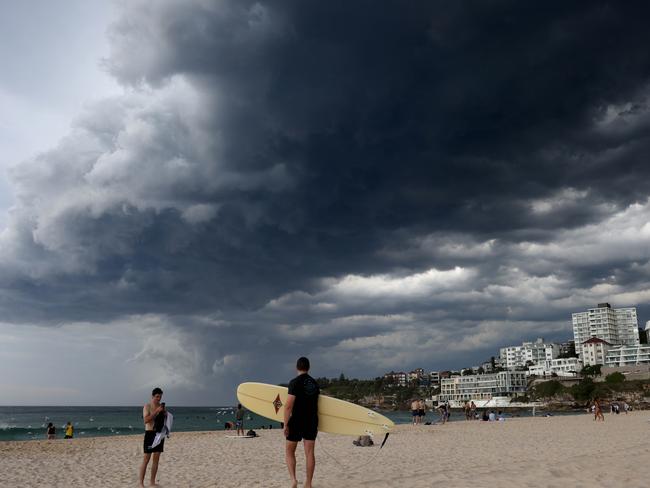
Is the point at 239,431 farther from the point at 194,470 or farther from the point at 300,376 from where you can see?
the point at 300,376

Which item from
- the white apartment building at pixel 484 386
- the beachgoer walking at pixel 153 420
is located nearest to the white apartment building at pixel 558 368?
the white apartment building at pixel 484 386

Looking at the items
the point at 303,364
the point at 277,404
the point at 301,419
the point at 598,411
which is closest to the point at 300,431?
the point at 301,419

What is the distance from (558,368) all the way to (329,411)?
175160mm

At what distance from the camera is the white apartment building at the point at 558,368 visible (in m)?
158

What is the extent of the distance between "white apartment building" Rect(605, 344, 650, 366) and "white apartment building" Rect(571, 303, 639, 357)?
2672 cm

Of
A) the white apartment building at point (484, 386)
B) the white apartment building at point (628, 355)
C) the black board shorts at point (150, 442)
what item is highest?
the black board shorts at point (150, 442)

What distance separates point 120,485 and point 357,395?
198 meters

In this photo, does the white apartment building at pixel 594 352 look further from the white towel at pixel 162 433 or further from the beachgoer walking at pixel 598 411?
the white towel at pixel 162 433

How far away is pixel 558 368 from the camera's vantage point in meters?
164

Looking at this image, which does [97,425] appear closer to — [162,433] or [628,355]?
[162,433]

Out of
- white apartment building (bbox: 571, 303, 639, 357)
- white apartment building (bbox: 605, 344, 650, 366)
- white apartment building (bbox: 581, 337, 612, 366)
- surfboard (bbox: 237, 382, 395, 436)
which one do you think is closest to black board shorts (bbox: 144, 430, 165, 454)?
surfboard (bbox: 237, 382, 395, 436)

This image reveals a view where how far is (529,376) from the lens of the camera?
542 ft

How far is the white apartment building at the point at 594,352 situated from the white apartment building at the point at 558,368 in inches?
104

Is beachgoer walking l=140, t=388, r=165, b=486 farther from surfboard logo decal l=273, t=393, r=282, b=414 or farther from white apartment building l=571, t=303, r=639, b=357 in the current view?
white apartment building l=571, t=303, r=639, b=357
